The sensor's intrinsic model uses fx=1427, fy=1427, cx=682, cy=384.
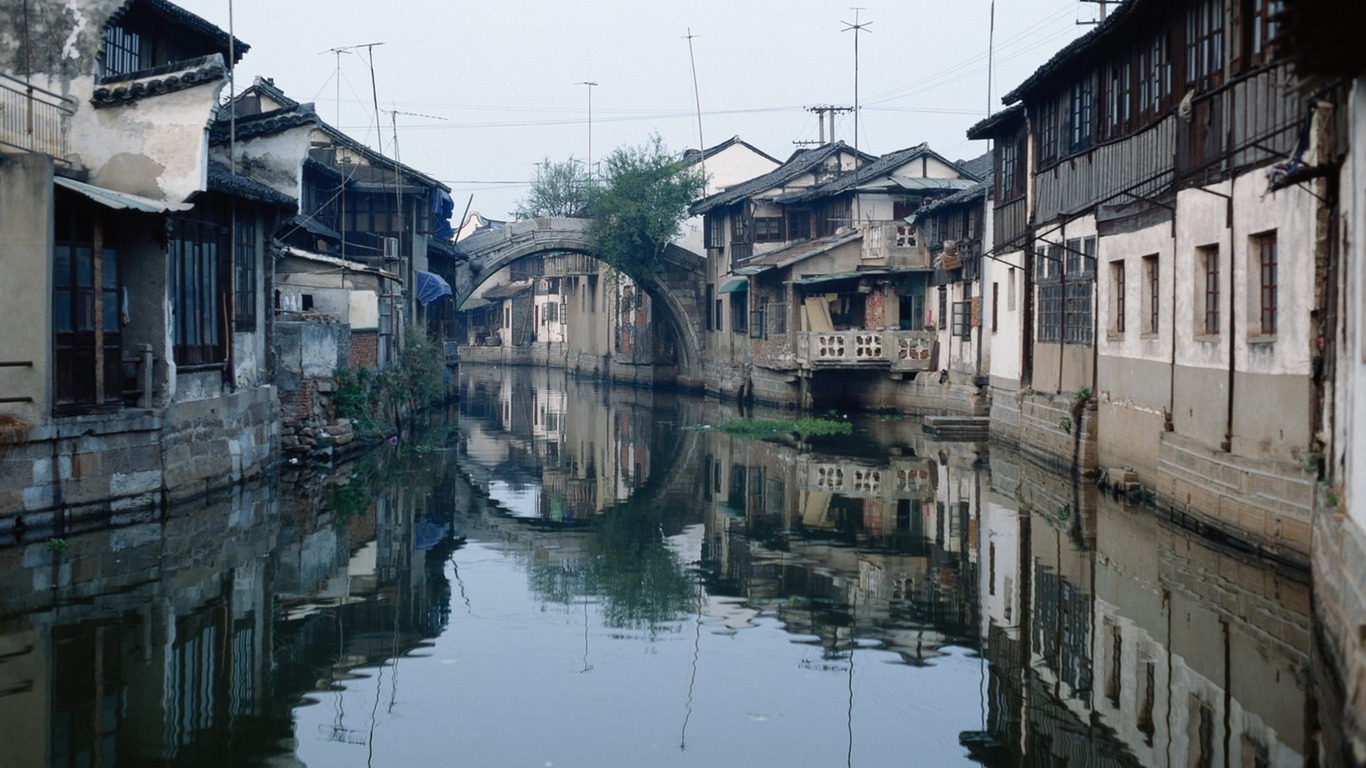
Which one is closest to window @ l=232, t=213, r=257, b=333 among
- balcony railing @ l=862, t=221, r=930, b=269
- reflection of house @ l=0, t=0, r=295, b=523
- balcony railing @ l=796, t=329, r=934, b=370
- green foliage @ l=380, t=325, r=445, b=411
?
reflection of house @ l=0, t=0, r=295, b=523

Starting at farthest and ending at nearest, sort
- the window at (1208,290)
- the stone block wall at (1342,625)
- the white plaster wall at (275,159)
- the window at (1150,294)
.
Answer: the white plaster wall at (275,159) < the window at (1150,294) < the window at (1208,290) < the stone block wall at (1342,625)

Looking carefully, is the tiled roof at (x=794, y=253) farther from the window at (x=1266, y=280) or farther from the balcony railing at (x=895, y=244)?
the window at (x=1266, y=280)

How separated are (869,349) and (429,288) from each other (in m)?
13.0

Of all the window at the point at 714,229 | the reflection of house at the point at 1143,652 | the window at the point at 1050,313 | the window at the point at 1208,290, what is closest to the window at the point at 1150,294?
the window at the point at 1208,290

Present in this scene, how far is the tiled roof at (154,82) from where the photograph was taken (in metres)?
18.0

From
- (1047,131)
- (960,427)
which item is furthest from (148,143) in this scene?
(960,427)

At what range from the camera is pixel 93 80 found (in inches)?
711

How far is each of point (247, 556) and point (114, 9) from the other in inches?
295

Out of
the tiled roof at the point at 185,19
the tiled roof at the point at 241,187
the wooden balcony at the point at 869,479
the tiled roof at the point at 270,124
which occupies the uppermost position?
the tiled roof at the point at 185,19

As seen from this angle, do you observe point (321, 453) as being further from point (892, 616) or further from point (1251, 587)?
point (1251, 587)

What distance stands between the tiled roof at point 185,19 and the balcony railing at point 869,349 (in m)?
18.3

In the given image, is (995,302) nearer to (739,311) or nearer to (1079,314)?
(1079,314)

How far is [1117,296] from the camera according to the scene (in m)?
22.1

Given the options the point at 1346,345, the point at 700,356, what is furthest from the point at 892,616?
the point at 700,356
